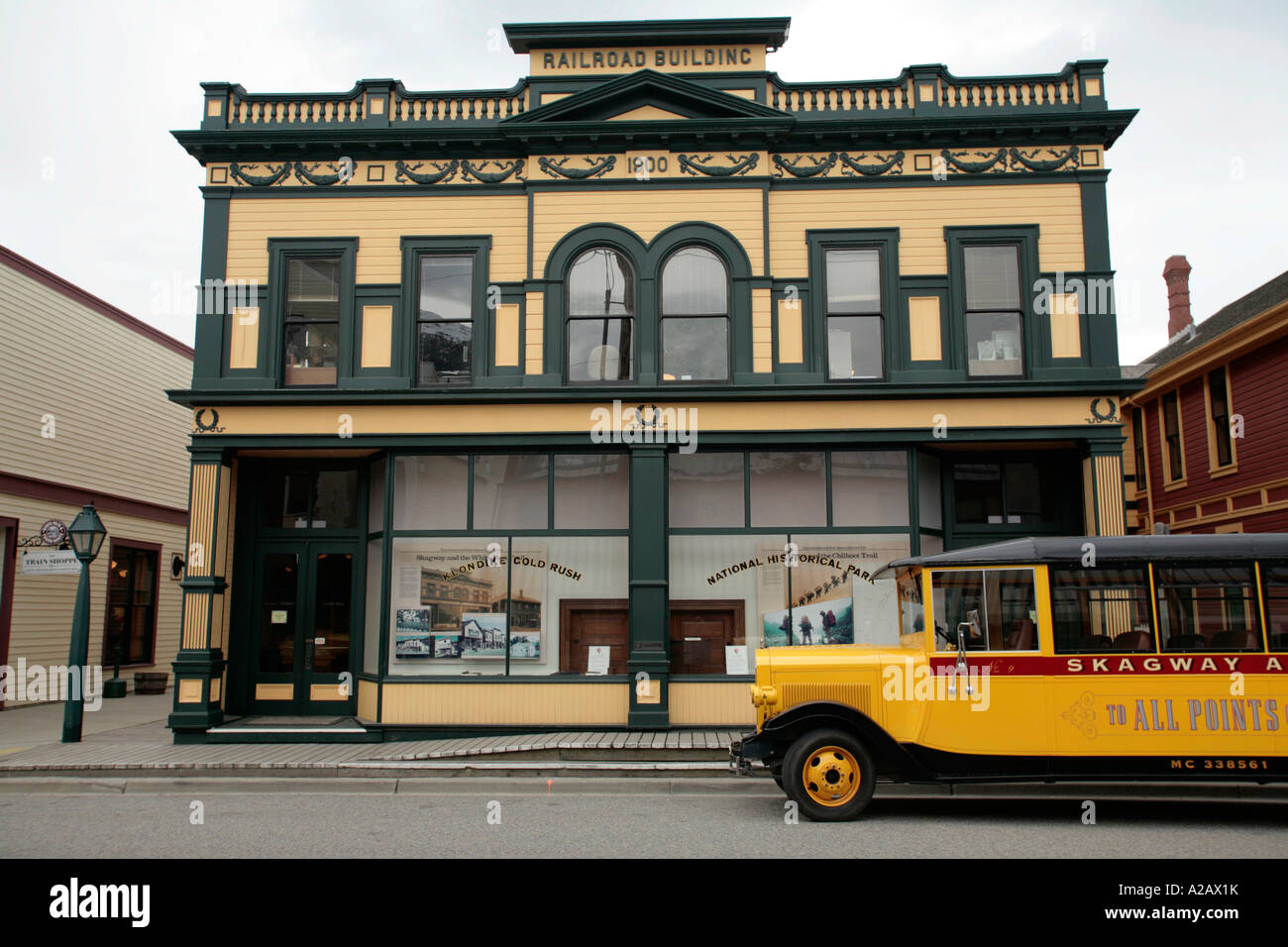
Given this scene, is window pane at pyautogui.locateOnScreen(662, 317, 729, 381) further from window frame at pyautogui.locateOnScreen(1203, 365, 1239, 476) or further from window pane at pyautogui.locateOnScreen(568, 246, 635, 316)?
window frame at pyautogui.locateOnScreen(1203, 365, 1239, 476)

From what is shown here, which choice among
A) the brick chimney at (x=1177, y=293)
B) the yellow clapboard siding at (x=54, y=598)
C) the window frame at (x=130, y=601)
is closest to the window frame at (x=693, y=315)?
the yellow clapboard siding at (x=54, y=598)

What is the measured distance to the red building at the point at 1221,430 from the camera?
18.0 metres

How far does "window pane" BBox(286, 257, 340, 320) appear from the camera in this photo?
46.7ft

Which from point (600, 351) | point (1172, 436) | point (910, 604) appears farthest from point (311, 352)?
point (1172, 436)

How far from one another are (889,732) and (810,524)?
192 inches

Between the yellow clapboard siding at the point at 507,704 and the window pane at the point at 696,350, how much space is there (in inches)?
178

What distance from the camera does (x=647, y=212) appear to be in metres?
13.9

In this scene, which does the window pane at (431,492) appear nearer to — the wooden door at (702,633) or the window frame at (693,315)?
the window frame at (693,315)

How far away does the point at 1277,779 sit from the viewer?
8.55 m

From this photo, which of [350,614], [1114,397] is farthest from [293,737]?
[1114,397]

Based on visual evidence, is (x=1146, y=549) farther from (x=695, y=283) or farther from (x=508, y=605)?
(x=508, y=605)

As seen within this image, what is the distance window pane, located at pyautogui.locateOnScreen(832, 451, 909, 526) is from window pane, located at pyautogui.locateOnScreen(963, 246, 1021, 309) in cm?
262

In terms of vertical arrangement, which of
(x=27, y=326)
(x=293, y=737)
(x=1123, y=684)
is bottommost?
(x=293, y=737)

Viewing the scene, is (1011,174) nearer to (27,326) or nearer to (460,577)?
(460,577)
